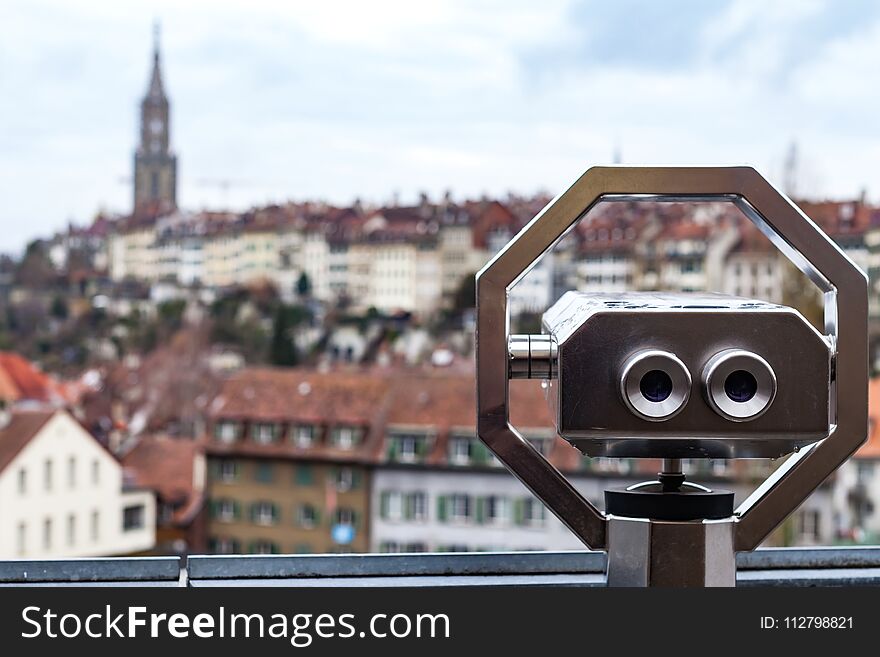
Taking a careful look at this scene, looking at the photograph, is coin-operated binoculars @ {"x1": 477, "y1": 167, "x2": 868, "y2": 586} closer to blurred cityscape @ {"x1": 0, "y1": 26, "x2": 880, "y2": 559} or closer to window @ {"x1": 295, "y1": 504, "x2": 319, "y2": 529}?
blurred cityscape @ {"x1": 0, "y1": 26, "x2": 880, "y2": 559}

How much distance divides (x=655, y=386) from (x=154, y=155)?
139 feet

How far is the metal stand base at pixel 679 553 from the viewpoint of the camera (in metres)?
0.55

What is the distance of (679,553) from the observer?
548 mm

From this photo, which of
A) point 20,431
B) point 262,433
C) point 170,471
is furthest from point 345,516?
point 20,431

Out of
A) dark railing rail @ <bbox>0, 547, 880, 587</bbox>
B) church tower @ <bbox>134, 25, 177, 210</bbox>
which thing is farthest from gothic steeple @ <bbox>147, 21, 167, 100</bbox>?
dark railing rail @ <bbox>0, 547, 880, 587</bbox>

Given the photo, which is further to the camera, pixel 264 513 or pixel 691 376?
pixel 264 513

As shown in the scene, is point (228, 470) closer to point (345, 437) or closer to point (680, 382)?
point (345, 437)

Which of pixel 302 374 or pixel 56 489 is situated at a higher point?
pixel 302 374

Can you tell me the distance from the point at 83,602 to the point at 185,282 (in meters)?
34.4

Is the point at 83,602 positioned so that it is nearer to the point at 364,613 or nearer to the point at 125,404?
the point at 364,613

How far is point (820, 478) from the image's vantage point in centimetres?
56

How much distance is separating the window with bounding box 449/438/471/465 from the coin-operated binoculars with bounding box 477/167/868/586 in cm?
1497

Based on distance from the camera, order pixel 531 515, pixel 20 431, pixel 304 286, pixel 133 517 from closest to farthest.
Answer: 1. pixel 20 431
2. pixel 531 515
3. pixel 133 517
4. pixel 304 286

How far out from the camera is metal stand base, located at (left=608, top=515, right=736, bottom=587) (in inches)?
21.6
